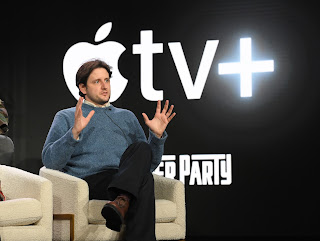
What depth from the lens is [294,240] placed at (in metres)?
4.59

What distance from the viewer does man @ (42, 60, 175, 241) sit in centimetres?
278

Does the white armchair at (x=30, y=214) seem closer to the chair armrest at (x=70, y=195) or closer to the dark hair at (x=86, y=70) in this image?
the chair armrest at (x=70, y=195)

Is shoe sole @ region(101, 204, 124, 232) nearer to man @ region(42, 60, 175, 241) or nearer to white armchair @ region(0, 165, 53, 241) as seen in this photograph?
man @ region(42, 60, 175, 241)

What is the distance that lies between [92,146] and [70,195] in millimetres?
422

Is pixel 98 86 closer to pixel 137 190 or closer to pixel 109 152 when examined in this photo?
pixel 109 152

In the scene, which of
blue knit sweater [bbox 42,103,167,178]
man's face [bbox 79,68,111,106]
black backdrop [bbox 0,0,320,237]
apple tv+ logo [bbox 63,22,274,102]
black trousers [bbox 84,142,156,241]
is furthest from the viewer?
apple tv+ logo [bbox 63,22,274,102]

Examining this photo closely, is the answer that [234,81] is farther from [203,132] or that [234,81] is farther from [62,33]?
[62,33]

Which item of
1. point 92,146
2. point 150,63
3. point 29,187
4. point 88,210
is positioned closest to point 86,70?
point 92,146

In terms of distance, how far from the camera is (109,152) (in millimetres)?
3365

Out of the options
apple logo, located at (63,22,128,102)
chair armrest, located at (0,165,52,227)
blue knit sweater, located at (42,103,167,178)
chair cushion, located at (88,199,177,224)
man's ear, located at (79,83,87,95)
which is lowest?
chair cushion, located at (88,199,177,224)

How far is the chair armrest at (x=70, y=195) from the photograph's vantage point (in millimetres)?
2971

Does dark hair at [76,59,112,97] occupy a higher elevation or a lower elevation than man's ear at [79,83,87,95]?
higher

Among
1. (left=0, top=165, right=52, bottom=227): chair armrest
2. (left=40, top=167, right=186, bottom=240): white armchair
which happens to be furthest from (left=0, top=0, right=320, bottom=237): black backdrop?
(left=0, top=165, right=52, bottom=227): chair armrest

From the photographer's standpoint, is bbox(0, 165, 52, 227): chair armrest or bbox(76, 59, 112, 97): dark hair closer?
bbox(0, 165, 52, 227): chair armrest
